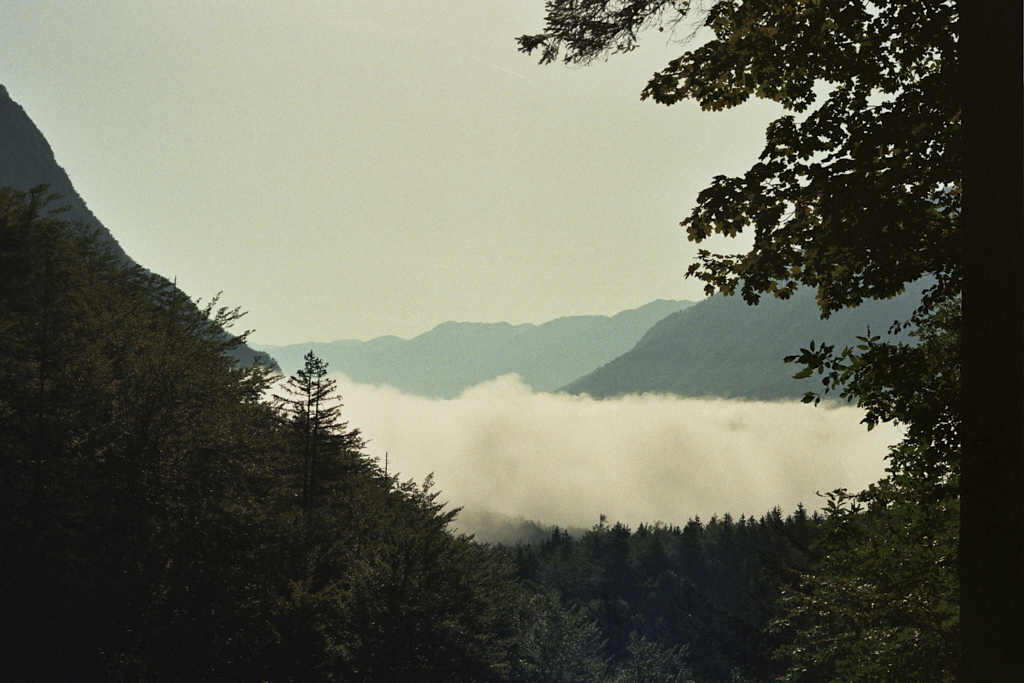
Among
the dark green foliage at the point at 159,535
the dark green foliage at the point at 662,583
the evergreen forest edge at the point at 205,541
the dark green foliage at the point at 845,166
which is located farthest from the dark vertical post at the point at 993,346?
the dark green foliage at the point at 662,583

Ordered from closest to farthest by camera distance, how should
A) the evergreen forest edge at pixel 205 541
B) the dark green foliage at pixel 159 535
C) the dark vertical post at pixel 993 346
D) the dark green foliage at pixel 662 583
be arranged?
1. the dark vertical post at pixel 993 346
2. the evergreen forest edge at pixel 205 541
3. the dark green foliage at pixel 159 535
4. the dark green foliage at pixel 662 583

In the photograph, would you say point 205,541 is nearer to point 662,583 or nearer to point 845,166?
point 845,166

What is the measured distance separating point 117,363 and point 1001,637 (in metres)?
30.0

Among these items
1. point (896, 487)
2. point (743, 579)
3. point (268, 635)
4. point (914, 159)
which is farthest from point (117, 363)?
point (743, 579)

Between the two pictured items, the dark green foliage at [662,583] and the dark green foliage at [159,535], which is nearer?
the dark green foliage at [159,535]

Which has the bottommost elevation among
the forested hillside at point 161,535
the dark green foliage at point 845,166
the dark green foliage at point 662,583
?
the dark green foliage at point 662,583

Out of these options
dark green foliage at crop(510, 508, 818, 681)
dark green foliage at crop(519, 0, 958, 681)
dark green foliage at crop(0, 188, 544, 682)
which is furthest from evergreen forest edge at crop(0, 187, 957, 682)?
dark green foliage at crop(510, 508, 818, 681)

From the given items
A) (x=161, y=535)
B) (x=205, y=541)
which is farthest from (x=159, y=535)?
(x=205, y=541)

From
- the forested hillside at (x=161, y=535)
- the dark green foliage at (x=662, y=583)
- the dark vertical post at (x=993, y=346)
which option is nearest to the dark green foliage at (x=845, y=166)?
the dark vertical post at (x=993, y=346)

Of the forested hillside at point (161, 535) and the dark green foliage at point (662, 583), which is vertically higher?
the forested hillside at point (161, 535)

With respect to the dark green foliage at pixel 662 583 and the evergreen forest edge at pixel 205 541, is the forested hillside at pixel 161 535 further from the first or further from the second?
the dark green foliage at pixel 662 583

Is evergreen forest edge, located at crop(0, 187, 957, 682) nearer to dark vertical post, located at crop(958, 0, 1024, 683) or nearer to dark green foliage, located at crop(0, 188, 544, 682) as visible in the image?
dark green foliage, located at crop(0, 188, 544, 682)

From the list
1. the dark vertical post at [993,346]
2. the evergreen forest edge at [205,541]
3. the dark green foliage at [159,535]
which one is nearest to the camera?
the dark vertical post at [993,346]

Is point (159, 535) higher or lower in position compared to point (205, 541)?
higher
